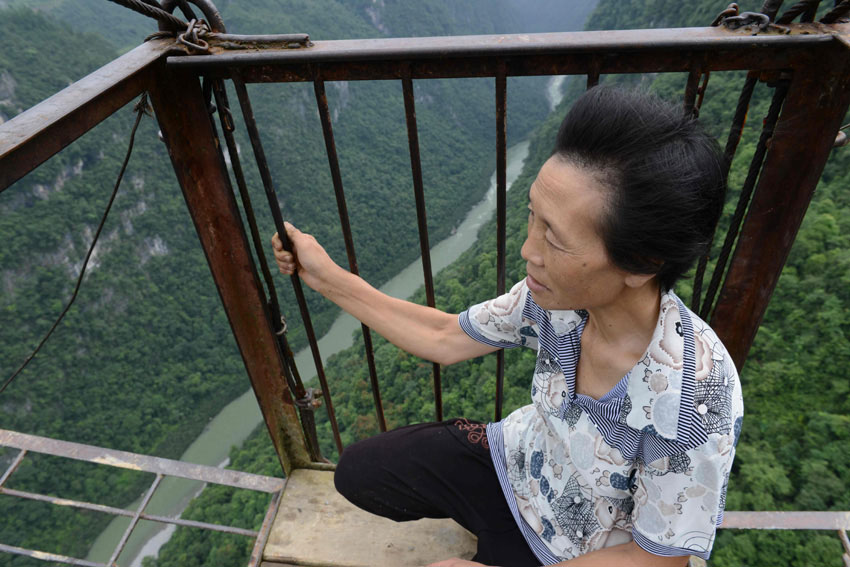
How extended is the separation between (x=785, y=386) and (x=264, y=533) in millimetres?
12527

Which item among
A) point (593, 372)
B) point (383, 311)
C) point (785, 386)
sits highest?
point (593, 372)

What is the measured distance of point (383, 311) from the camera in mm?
1555

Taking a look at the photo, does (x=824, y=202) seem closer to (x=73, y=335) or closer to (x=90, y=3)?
(x=73, y=335)

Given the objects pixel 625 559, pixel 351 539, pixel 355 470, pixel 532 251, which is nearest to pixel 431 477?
pixel 355 470

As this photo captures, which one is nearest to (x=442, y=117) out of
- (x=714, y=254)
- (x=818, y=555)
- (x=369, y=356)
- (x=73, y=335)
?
(x=73, y=335)

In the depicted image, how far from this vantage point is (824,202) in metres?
12.1

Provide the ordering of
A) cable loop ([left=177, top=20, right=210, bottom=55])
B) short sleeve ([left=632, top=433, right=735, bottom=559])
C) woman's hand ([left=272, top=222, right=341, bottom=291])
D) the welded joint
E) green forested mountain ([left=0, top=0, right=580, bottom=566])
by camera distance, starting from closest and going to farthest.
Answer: short sleeve ([left=632, top=433, right=735, bottom=559]) < cable loop ([left=177, top=20, right=210, bottom=55]) < woman's hand ([left=272, top=222, right=341, bottom=291]) < the welded joint < green forested mountain ([left=0, top=0, right=580, bottom=566])

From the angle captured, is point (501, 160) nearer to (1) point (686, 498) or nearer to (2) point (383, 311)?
(2) point (383, 311)

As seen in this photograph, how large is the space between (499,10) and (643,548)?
223 ft

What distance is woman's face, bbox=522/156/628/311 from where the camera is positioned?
0.91m

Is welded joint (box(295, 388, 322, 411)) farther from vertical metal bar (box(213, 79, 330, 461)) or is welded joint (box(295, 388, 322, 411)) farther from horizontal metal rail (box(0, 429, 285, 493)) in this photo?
horizontal metal rail (box(0, 429, 285, 493))

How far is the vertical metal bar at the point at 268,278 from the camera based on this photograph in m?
1.29

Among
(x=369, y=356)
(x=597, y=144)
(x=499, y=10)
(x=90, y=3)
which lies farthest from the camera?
(x=499, y=10)

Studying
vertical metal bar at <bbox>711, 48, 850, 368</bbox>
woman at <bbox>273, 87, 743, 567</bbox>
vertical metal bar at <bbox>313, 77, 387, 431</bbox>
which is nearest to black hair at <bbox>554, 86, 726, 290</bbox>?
woman at <bbox>273, 87, 743, 567</bbox>
